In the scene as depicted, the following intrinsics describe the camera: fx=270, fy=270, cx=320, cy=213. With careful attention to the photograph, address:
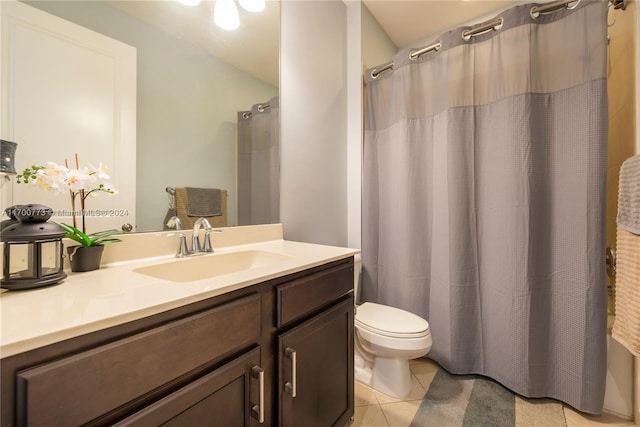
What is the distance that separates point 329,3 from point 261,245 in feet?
5.56

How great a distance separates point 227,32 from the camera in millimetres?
1326

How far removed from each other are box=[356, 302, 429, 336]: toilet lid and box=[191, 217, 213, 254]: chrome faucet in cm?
92

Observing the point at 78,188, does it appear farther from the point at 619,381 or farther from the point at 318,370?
the point at 619,381

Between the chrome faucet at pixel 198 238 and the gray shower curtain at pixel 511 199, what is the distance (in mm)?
1189

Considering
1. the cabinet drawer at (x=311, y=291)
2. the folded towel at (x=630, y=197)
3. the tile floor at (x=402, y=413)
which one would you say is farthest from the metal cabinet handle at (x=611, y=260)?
the cabinet drawer at (x=311, y=291)

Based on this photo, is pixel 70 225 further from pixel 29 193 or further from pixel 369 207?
pixel 369 207

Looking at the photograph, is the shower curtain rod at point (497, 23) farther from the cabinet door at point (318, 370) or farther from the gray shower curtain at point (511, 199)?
the cabinet door at point (318, 370)

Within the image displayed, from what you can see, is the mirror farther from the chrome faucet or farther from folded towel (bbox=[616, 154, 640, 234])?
folded towel (bbox=[616, 154, 640, 234])

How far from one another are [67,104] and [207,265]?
0.71 meters

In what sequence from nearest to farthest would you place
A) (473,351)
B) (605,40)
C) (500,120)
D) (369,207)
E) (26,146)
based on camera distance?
(26,146) → (605,40) → (500,120) → (473,351) → (369,207)

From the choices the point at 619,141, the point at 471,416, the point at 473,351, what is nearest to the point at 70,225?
the point at 471,416

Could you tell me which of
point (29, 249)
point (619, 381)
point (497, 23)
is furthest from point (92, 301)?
point (619, 381)

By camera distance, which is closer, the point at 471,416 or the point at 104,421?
the point at 104,421

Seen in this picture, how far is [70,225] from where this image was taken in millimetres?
899
